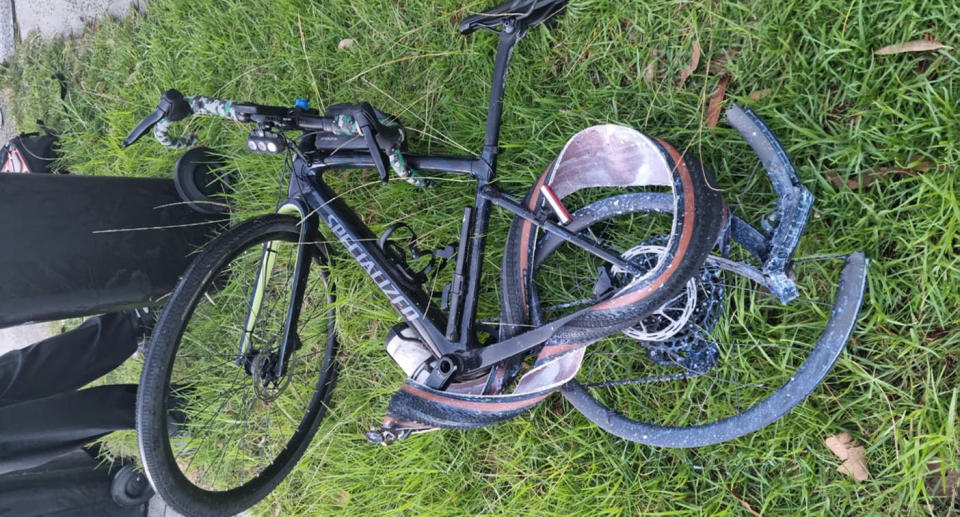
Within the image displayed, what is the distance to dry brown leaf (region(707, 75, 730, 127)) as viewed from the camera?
2.20 meters

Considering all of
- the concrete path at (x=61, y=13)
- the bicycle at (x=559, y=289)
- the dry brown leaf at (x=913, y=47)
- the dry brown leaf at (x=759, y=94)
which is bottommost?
the bicycle at (x=559, y=289)

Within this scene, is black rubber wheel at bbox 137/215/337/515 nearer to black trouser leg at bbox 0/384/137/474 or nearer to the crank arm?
black trouser leg at bbox 0/384/137/474

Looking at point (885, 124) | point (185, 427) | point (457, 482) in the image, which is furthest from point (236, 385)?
point (885, 124)

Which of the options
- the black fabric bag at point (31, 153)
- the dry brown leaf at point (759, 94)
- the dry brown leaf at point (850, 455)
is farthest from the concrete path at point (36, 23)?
the dry brown leaf at point (850, 455)

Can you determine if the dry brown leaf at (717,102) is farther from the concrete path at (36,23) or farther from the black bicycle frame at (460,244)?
the concrete path at (36,23)

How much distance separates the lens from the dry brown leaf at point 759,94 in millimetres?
2125

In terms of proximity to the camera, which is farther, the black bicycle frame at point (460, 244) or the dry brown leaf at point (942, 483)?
the black bicycle frame at point (460, 244)

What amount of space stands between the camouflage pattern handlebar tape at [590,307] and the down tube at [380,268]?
0.24 meters

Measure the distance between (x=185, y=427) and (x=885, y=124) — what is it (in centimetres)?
353

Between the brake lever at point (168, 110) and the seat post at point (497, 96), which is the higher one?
the brake lever at point (168, 110)

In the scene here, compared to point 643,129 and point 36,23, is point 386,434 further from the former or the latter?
point 36,23

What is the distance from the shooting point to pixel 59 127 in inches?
153

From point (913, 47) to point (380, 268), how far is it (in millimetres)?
1929

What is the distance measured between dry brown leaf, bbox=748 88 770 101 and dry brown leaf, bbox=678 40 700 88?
0.78 feet
